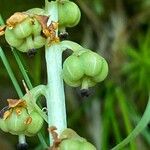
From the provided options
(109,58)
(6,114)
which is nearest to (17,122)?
(6,114)

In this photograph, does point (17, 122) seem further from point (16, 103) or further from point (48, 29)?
point (48, 29)

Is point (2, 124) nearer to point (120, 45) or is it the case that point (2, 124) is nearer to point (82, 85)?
point (82, 85)

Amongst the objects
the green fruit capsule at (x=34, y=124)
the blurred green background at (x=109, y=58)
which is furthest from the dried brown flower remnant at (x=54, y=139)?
the blurred green background at (x=109, y=58)

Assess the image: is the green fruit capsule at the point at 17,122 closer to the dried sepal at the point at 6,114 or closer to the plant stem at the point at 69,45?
the dried sepal at the point at 6,114

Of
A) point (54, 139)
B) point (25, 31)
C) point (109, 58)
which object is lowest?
point (109, 58)

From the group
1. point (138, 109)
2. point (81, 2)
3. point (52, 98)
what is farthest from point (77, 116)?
point (52, 98)

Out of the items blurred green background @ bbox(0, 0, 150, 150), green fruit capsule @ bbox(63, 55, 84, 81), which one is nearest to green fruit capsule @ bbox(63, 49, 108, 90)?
green fruit capsule @ bbox(63, 55, 84, 81)

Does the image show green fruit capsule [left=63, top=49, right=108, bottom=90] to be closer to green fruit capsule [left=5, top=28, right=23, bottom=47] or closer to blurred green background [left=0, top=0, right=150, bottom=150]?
green fruit capsule [left=5, top=28, right=23, bottom=47]
